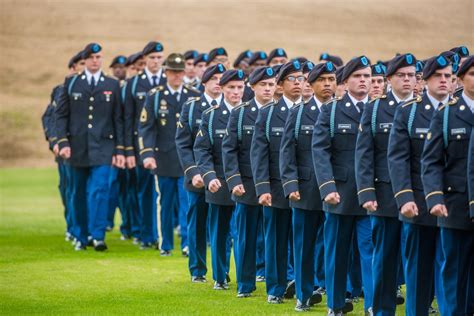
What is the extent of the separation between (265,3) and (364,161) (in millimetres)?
34161

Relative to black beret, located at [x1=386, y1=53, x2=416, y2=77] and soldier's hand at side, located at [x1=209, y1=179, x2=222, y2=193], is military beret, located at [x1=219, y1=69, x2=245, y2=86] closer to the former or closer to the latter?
soldier's hand at side, located at [x1=209, y1=179, x2=222, y2=193]

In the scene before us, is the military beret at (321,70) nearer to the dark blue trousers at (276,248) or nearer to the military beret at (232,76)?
the dark blue trousers at (276,248)

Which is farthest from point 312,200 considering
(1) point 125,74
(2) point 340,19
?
(2) point 340,19

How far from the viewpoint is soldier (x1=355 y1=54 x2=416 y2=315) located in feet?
37.3

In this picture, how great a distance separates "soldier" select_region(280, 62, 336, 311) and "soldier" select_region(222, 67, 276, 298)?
105 centimetres

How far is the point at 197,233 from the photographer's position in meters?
15.3

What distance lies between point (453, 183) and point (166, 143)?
317 inches

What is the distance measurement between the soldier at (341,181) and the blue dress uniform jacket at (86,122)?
6.97 m

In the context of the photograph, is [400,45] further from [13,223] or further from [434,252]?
[434,252]

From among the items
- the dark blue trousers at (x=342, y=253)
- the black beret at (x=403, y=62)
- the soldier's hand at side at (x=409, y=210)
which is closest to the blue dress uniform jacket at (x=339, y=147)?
the dark blue trousers at (x=342, y=253)

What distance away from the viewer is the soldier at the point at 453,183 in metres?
10.5

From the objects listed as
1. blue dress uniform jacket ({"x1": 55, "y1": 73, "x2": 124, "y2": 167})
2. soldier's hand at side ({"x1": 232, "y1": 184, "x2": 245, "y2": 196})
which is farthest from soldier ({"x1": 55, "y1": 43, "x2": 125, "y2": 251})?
soldier's hand at side ({"x1": 232, "y1": 184, "x2": 245, "y2": 196})

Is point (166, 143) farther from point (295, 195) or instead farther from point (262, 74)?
point (295, 195)

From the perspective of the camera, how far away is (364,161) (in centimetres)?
1150
